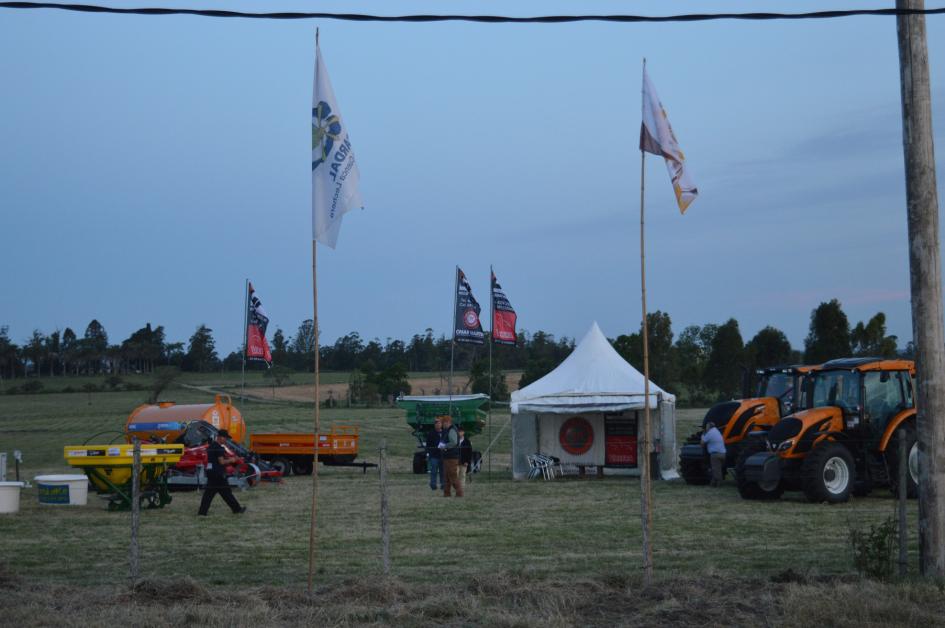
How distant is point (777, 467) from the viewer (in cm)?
1892

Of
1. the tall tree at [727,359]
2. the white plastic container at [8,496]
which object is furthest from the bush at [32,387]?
the white plastic container at [8,496]

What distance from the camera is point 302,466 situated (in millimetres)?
29125

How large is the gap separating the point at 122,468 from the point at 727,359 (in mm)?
52433

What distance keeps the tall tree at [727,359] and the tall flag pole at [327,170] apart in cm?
5911

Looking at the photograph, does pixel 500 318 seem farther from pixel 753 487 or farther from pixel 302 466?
pixel 753 487

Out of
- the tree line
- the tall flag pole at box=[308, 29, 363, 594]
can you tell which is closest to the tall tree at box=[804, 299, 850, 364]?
the tree line

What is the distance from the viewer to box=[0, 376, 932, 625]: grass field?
9672 millimetres

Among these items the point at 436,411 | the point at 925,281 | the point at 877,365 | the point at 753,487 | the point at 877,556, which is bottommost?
the point at 877,556

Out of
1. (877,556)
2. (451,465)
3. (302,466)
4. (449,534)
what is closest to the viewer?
(877,556)

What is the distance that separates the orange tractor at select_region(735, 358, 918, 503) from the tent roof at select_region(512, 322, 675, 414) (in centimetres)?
621

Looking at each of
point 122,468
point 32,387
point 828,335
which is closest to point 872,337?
point 828,335

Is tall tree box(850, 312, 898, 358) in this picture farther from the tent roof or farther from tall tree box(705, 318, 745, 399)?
the tent roof

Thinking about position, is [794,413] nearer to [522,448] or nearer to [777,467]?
[777,467]

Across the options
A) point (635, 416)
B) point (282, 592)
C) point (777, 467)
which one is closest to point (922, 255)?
point (282, 592)
